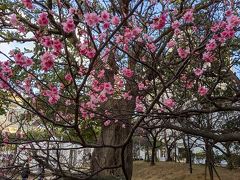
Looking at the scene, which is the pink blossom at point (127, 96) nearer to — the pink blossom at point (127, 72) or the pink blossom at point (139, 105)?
the pink blossom at point (139, 105)

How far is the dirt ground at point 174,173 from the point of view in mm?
14258

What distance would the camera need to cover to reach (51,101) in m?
4.27

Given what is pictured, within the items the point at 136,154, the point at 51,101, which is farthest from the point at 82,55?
the point at 136,154

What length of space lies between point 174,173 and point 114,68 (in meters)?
11.1

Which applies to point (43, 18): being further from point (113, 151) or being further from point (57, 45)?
point (113, 151)

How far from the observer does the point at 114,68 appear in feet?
20.6

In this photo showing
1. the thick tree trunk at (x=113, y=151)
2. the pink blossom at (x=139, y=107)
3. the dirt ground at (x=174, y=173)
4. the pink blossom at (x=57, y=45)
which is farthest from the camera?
the dirt ground at (x=174, y=173)

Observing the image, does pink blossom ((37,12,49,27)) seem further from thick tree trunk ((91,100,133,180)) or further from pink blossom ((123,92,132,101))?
thick tree trunk ((91,100,133,180))

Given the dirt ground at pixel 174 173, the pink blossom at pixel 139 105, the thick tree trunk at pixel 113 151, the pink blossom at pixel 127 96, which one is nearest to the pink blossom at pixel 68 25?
the pink blossom at pixel 139 105

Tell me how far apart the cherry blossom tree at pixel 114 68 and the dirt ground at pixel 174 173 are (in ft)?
25.1

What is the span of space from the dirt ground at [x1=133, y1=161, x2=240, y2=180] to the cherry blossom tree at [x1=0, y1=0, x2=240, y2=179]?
7656mm

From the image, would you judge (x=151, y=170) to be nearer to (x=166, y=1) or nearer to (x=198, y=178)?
(x=198, y=178)

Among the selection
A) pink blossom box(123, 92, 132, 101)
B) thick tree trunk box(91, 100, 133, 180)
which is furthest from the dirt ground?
pink blossom box(123, 92, 132, 101)

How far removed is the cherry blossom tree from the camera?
11.6 ft
